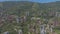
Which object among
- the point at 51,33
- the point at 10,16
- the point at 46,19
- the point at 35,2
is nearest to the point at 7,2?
the point at 10,16

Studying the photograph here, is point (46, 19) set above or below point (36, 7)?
below

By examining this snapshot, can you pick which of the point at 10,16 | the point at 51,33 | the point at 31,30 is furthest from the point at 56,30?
the point at 10,16

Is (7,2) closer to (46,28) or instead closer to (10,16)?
(10,16)

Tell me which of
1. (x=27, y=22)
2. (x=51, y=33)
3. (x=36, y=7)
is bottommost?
(x=51, y=33)

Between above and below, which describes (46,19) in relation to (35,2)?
below

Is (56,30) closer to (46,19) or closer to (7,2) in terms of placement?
(46,19)
